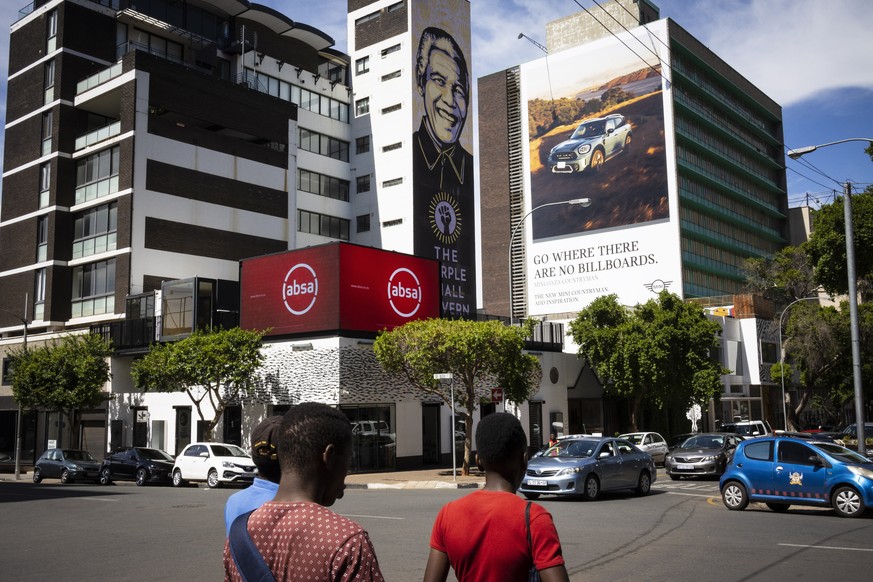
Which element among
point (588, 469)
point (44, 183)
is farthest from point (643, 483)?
point (44, 183)

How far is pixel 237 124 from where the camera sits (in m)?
50.7

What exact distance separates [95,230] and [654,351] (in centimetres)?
3018

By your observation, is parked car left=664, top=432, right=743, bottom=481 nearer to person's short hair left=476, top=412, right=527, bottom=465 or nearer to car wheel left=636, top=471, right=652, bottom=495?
car wheel left=636, top=471, right=652, bottom=495

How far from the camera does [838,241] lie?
25.7 metres

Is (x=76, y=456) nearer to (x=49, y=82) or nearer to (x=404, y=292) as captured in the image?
→ (x=404, y=292)

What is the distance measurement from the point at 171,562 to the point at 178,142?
1494 inches

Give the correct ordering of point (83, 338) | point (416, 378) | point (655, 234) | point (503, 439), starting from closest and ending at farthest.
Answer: point (503, 439) → point (416, 378) → point (83, 338) → point (655, 234)

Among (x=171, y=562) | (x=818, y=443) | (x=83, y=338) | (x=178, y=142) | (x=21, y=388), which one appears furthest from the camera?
(x=178, y=142)

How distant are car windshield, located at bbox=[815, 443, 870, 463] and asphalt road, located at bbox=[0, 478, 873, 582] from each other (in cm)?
118

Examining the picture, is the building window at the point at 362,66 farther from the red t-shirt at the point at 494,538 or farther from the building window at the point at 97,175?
the red t-shirt at the point at 494,538

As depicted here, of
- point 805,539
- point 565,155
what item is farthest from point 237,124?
point 805,539

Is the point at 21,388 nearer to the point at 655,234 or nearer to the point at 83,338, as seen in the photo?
the point at 83,338

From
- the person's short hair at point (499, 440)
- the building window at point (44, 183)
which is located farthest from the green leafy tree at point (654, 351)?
the person's short hair at point (499, 440)

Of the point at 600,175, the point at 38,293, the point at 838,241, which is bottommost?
the point at 838,241
